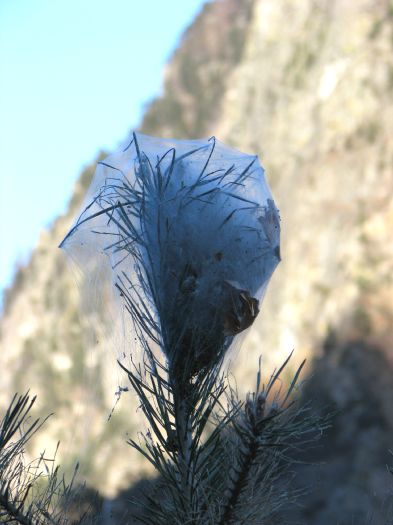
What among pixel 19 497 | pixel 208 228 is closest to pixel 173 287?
pixel 208 228

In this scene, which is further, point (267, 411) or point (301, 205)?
point (301, 205)

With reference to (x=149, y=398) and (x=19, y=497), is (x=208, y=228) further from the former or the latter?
(x=19, y=497)

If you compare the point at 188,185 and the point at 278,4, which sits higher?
the point at 278,4

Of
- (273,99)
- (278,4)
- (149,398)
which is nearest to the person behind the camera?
(149,398)

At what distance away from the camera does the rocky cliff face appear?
40.3 ft

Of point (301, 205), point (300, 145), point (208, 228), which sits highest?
point (300, 145)

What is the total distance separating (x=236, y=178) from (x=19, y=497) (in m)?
1.01

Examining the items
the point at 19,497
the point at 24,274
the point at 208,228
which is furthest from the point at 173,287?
the point at 24,274

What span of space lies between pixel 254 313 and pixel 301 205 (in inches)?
559

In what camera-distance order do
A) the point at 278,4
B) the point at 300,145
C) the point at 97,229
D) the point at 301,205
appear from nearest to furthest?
the point at 97,229 → the point at 301,205 → the point at 300,145 → the point at 278,4

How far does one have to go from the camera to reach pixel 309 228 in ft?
50.3

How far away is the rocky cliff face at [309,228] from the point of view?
40.3 ft

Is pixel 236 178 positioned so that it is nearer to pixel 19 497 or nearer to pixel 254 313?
pixel 254 313

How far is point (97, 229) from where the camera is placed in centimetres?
201
